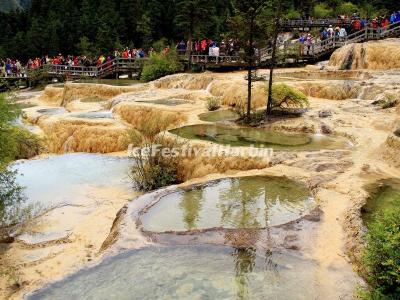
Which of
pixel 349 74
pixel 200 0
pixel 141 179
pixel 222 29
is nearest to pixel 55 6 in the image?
pixel 222 29

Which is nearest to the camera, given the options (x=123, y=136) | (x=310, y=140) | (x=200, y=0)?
(x=310, y=140)

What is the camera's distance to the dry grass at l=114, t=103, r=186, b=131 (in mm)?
19156

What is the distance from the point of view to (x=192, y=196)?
10.9m

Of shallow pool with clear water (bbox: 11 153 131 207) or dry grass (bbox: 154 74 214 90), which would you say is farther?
dry grass (bbox: 154 74 214 90)

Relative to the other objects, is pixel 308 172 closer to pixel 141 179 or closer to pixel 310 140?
pixel 310 140

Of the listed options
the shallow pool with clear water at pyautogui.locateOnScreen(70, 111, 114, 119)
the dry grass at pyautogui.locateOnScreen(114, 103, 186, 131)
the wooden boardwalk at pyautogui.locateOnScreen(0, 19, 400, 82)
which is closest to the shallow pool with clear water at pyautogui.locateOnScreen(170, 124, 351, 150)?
the dry grass at pyautogui.locateOnScreen(114, 103, 186, 131)

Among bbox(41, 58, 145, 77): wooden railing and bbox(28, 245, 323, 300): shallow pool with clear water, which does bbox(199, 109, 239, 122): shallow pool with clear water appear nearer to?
bbox(28, 245, 323, 300): shallow pool with clear water

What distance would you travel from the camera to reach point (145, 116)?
67.3 ft

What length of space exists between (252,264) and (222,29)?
46.7 metres

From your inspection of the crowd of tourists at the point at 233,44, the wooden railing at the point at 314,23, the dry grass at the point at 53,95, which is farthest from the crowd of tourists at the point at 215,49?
the dry grass at the point at 53,95

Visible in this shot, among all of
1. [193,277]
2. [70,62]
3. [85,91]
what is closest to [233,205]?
[193,277]

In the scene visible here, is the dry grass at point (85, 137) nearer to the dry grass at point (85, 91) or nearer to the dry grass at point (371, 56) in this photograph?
the dry grass at point (85, 91)

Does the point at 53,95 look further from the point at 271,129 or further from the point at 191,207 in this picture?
the point at 191,207

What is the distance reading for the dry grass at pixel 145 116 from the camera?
19.2 meters
